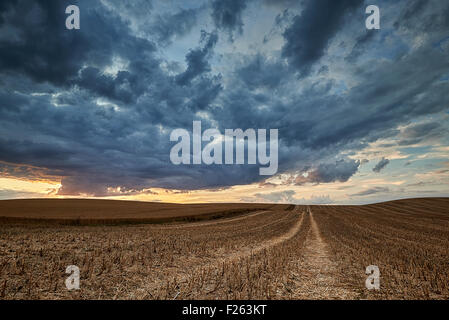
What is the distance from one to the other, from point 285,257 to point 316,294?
5666mm

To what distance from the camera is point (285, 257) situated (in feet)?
44.9

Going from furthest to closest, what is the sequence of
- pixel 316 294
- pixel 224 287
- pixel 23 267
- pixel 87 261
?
pixel 87 261, pixel 23 267, pixel 224 287, pixel 316 294

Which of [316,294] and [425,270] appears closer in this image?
[316,294]

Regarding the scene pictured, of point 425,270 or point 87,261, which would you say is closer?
point 425,270
